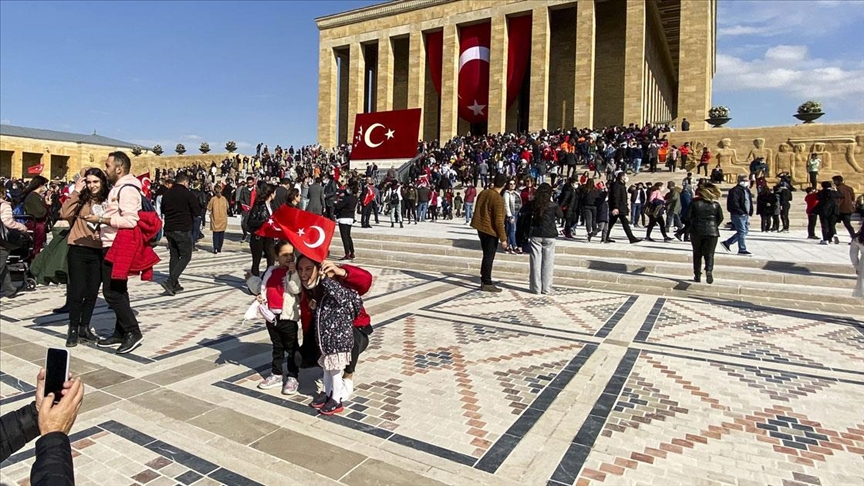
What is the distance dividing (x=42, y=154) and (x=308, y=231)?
57654 mm

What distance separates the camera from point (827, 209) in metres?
10.4

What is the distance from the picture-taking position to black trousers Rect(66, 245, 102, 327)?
4344mm

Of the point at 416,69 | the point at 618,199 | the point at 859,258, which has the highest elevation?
the point at 416,69

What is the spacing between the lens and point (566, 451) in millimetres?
2727

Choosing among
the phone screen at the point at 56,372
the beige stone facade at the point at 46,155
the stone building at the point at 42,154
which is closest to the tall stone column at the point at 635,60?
the phone screen at the point at 56,372

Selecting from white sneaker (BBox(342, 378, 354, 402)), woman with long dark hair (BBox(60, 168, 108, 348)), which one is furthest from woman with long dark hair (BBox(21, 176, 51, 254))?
white sneaker (BBox(342, 378, 354, 402))

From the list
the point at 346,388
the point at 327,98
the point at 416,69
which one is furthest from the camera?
the point at 327,98


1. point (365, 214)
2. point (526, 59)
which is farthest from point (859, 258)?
point (526, 59)

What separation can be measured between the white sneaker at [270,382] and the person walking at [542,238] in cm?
442

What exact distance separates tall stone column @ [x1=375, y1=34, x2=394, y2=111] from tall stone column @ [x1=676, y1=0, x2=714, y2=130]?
17777 mm

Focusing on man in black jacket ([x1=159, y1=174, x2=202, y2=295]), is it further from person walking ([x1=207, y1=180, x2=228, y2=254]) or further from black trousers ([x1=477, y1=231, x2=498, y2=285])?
black trousers ([x1=477, y1=231, x2=498, y2=285])

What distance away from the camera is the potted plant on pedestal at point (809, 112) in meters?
18.0

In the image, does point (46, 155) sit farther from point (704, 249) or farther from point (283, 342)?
point (704, 249)

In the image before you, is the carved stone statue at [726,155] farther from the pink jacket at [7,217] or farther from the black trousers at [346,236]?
the pink jacket at [7,217]
